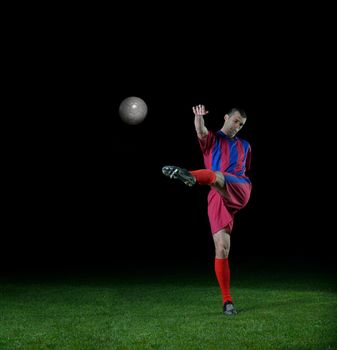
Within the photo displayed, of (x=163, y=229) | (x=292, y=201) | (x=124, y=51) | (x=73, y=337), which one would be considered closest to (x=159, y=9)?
(x=124, y=51)

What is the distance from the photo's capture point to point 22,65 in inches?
537

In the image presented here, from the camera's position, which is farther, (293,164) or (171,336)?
(293,164)

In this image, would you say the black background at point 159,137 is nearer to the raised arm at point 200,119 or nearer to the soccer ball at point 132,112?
the soccer ball at point 132,112

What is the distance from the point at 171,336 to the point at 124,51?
10.3 m

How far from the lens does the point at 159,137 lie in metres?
15.2

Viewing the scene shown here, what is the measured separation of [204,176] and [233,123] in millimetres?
830

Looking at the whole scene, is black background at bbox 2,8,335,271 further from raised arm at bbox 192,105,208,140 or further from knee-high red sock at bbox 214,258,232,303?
raised arm at bbox 192,105,208,140

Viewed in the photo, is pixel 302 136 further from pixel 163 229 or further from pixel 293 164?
pixel 163 229

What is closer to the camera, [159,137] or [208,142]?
[208,142]

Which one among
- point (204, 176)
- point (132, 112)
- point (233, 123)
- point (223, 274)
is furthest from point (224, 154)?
point (132, 112)

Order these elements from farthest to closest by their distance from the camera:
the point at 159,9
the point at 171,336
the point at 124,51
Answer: the point at 124,51 < the point at 159,9 < the point at 171,336

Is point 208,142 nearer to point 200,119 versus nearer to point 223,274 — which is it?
point 200,119

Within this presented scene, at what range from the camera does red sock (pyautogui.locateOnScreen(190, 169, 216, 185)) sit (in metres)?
4.63

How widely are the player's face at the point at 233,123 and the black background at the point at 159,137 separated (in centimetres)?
587
